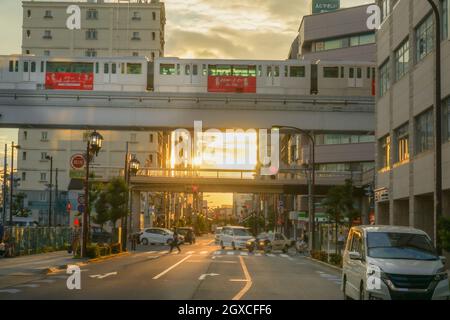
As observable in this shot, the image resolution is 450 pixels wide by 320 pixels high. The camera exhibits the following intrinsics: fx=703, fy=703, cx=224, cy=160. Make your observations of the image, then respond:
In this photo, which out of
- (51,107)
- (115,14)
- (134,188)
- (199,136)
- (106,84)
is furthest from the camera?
(115,14)

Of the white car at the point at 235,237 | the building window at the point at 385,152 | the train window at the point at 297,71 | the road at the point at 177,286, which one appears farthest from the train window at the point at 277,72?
the road at the point at 177,286

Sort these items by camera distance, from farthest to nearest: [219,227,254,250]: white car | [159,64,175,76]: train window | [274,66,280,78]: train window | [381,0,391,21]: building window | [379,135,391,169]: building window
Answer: [219,227,254,250]: white car < [274,66,280,78]: train window < [159,64,175,76]: train window < [379,135,391,169]: building window < [381,0,391,21]: building window

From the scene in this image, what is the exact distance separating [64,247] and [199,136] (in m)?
13.0

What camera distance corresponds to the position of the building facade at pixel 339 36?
90812 millimetres

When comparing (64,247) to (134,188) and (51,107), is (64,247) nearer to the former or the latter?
(51,107)

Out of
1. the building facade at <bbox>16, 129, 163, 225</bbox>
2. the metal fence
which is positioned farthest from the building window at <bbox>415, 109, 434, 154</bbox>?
the building facade at <bbox>16, 129, 163, 225</bbox>

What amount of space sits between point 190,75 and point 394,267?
137 ft

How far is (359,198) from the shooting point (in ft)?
222

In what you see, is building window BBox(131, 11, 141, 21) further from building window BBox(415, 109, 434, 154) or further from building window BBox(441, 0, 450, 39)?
building window BBox(441, 0, 450, 39)

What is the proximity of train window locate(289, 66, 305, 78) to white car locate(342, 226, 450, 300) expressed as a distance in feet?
133

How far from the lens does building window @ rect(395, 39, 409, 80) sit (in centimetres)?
3798

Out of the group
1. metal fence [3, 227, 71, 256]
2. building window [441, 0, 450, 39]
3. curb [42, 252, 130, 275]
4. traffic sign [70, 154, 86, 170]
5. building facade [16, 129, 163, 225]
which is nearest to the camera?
curb [42, 252, 130, 275]

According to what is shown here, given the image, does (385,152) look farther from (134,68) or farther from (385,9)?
(134,68)
